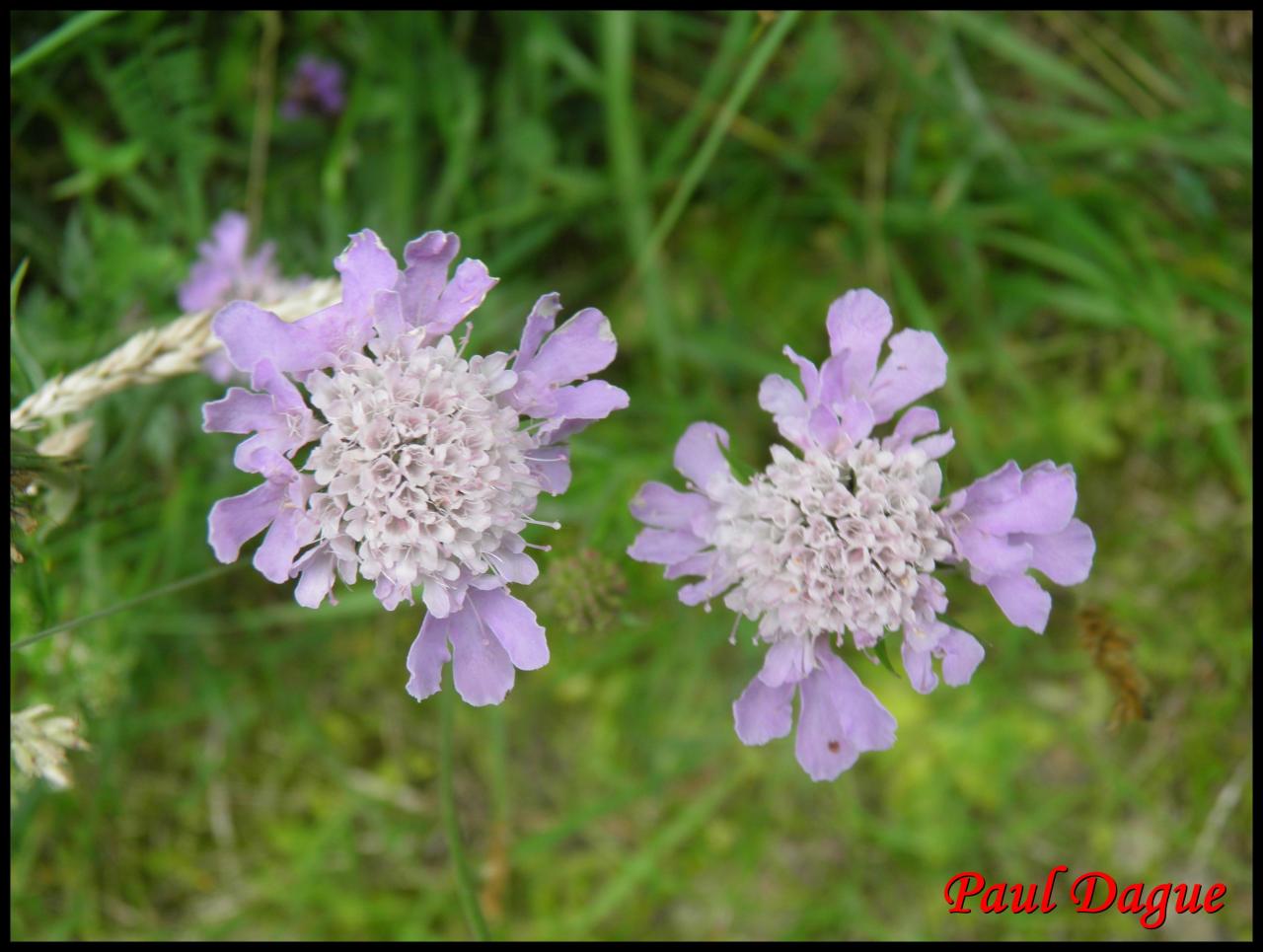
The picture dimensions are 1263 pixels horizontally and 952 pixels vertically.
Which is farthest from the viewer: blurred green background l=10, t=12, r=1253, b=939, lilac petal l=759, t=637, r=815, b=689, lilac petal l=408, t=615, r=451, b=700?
blurred green background l=10, t=12, r=1253, b=939

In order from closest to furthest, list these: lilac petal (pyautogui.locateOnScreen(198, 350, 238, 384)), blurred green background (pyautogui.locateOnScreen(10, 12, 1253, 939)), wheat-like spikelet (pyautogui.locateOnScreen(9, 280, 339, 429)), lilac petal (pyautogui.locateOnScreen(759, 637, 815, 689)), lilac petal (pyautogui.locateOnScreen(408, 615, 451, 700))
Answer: lilac petal (pyautogui.locateOnScreen(408, 615, 451, 700))
lilac petal (pyautogui.locateOnScreen(759, 637, 815, 689))
wheat-like spikelet (pyautogui.locateOnScreen(9, 280, 339, 429))
lilac petal (pyautogui.locateOnScreen(198, 350, 238, 384))
blurred green background (pyautogui.locateOnScreen(10, 12, 1253, 939))

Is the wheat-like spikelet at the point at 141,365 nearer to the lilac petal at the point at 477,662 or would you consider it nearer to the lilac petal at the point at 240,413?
the lilac petal at the point at 240,413

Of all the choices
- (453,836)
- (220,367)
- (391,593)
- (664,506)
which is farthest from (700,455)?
(220,367)

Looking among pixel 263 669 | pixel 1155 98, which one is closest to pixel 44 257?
pixel 263 669

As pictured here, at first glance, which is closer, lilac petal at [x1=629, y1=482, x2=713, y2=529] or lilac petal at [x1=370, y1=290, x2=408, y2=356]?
lilac petal at [x1=370, y1=290, x2=408, y2=356]

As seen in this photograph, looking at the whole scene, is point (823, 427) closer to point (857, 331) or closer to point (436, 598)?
point (857, 331)

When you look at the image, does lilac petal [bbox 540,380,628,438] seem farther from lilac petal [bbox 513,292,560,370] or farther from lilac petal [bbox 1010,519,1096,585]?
lilac petal [bbox 1010,519,1096,585]
